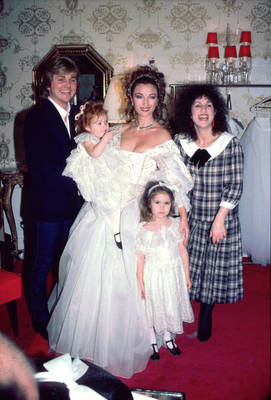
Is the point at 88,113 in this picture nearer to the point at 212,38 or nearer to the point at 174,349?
the point at 174,349

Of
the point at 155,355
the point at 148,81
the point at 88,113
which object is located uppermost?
the point at 148,81

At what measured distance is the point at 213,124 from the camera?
211 cm

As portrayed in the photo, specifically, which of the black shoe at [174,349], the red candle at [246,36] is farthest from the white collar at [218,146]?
the red candle at [246,36]

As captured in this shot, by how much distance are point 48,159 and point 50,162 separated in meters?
0.02

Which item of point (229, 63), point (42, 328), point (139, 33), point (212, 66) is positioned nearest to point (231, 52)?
point (229, 63)

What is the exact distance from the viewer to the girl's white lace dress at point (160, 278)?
190cm

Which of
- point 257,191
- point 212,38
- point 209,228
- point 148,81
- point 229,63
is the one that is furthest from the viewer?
point 229,63

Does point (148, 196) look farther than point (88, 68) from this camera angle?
No

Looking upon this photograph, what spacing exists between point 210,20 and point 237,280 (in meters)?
2.75

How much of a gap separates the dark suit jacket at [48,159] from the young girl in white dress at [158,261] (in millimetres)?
507

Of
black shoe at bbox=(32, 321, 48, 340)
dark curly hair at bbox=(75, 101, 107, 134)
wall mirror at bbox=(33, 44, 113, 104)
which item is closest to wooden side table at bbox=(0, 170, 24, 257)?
wall mirror at bbox=(33, 44, 113, 104)

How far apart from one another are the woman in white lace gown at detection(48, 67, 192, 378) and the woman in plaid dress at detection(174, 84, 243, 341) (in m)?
0.14

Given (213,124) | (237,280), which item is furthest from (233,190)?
(237,280)

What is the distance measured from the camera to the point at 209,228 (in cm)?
213
